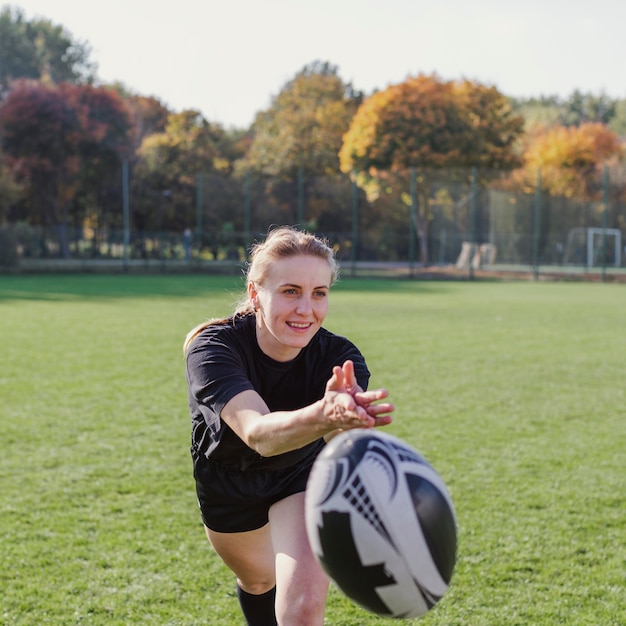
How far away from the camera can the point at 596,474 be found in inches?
243

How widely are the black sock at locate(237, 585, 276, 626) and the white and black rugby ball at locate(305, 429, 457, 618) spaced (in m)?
1.24

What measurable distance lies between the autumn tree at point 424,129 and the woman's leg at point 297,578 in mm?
33765

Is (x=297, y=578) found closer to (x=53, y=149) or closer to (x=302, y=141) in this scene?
(x=53, y=149)

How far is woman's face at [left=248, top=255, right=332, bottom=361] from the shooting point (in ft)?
9.66

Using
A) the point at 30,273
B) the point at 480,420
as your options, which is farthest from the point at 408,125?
the point at 480,420

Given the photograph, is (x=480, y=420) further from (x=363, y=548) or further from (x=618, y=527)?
(x=363, y=548)

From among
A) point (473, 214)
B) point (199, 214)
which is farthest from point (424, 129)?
point (199, 214)

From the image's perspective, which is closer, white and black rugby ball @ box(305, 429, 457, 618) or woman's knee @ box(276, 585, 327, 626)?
white and black rugby ball @ box(305, 429, 457, 618)

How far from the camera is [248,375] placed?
10.4 ft

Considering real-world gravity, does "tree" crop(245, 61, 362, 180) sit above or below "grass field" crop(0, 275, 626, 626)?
above

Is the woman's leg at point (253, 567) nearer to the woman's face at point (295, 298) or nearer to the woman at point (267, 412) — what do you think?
the woman at point (267, 412)

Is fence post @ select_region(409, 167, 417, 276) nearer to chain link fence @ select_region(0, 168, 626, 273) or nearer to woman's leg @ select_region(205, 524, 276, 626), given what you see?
chain link fence @ select_region(0, 168, 626, 273)

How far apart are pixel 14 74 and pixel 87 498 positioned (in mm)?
77750

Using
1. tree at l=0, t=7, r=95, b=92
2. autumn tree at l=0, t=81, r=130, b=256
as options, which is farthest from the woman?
tree at l=0, t=7, r=95, b=92
